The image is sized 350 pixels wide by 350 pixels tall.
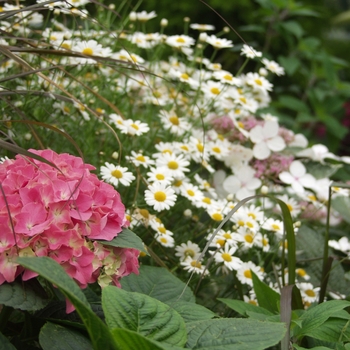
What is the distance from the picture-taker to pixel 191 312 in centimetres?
78

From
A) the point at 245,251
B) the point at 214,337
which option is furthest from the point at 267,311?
the point at 245,251

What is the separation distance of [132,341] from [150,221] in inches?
18.5

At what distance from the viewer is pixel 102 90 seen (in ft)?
4.90

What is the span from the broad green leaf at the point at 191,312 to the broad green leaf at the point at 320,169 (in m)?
1.00

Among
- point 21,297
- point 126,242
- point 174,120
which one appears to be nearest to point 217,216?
point 174,120

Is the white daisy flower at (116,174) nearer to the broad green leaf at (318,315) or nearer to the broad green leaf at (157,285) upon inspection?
the broad green leaf at (157,285)

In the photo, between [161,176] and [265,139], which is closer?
[161,176]

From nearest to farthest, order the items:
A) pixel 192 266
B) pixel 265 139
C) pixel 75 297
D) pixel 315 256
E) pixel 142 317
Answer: pixel 75 297 < pixel 142 317 < pixel 192 266 < pixel 315 256 < pixel 265 139

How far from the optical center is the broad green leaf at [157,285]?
34.2 inches

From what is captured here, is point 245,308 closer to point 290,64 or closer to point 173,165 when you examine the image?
point 173,165

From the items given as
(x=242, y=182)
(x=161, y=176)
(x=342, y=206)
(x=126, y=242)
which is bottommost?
(x=342, y=206)

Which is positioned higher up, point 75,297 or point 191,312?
point 75,297

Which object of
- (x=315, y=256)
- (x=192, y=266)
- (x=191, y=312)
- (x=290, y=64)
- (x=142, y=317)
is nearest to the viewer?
(x=142, y=317)

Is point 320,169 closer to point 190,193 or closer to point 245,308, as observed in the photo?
point 190,193
